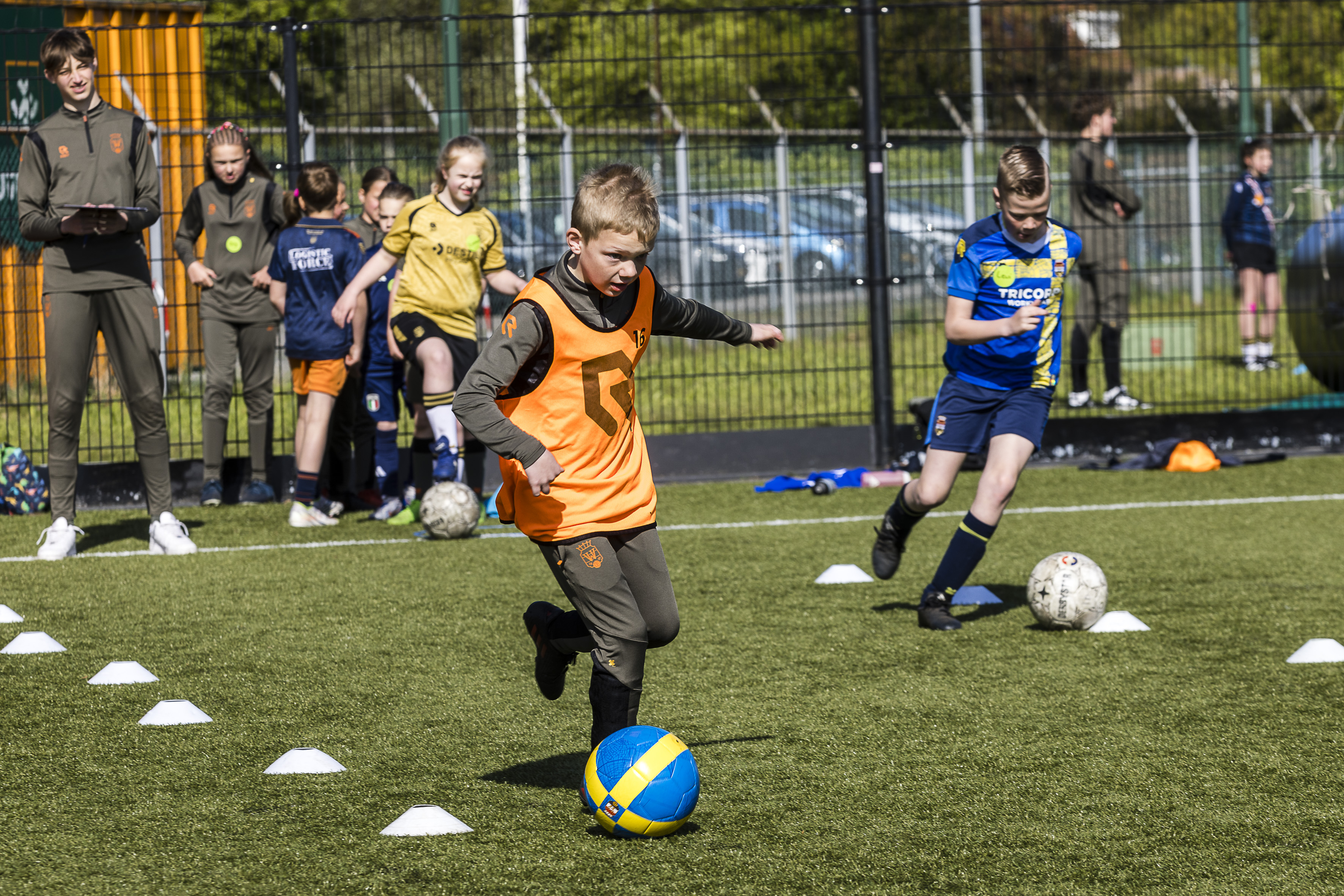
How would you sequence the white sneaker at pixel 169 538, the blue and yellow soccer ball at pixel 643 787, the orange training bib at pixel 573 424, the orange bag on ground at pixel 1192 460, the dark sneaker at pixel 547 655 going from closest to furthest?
the blue and yellow soccer ball at pixel 643 787
the orange training bib at pixel 573 424
the dark sneaker at pixel 547 655
the white sneaker at pixel 169 538
the orange bag on ground at pixel 1192 460

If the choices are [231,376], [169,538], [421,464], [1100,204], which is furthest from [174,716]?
[1100,204]

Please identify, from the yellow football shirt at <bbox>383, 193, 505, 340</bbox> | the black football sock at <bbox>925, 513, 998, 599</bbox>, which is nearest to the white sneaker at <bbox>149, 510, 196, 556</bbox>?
the yellow football shirt at <bbox>383, 193, 505, 340</bbox>

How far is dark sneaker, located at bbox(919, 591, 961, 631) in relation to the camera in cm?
599

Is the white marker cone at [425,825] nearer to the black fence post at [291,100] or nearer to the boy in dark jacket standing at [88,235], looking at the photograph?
the boy in dark jacket standing at [88,235]

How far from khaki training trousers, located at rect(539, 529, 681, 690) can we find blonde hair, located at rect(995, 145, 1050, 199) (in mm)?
2505

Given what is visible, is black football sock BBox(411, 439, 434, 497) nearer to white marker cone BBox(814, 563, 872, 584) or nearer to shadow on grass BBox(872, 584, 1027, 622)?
white marker cone BBox(814, 563, 872, 584)

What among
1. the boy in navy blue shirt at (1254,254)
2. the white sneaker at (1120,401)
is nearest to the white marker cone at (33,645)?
the white sneaker at (1120,401)

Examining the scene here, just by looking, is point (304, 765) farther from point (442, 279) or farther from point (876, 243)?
point (876, 243)

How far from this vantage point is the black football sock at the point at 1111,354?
1127cm

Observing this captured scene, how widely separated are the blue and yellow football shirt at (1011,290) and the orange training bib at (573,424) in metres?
2.40

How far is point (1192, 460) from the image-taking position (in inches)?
420

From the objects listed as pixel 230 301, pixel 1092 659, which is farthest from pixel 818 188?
pixel 1092 659

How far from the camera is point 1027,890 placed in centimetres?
325

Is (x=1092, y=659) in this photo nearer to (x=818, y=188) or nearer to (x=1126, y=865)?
(x=1126, y=865)
